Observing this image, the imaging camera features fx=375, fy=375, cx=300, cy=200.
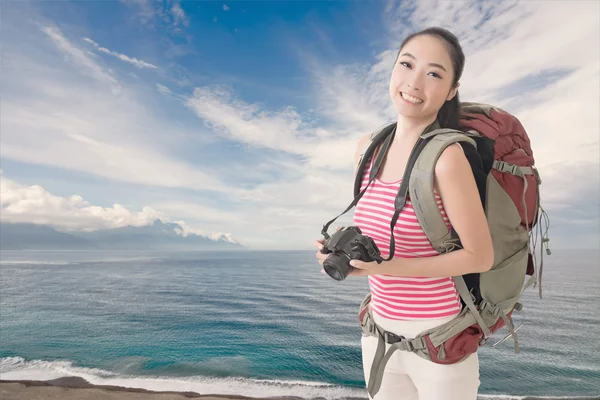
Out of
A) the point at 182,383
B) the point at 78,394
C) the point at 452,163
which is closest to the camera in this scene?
the point at 452,163

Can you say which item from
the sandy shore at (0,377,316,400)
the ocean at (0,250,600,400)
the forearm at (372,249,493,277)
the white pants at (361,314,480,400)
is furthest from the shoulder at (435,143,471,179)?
the ocean at (0,250,600,400)

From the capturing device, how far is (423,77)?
164cm

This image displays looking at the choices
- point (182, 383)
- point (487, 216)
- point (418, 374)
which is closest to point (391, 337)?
point (418, 374)

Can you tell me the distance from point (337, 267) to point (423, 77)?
0.91 m

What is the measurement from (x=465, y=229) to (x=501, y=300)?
1.63ft

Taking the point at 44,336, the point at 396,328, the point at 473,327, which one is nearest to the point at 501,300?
the point at 473,327

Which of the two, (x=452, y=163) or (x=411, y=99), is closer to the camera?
(x=452, y=163)

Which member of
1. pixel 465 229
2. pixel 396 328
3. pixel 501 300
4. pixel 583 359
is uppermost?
pixel 465 229

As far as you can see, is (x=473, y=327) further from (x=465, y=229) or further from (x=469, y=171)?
(x=469, y=171)

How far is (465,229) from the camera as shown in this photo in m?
1.44

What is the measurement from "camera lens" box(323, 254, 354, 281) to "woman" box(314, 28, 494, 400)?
5 cm

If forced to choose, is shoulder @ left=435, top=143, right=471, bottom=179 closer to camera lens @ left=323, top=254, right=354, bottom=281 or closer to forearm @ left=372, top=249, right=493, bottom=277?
forearm @ left=372, top=249, right=493, bottom=277

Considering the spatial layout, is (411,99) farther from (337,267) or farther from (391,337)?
(391,337)

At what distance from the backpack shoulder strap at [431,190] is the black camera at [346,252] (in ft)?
0.76
